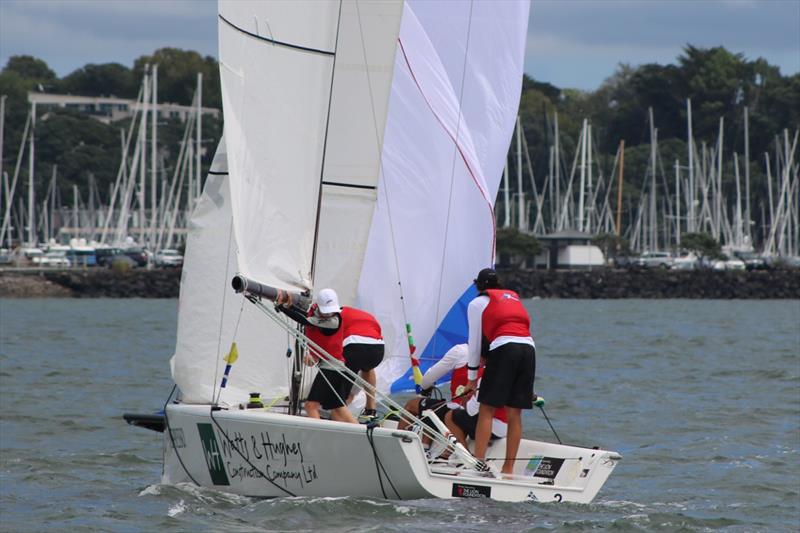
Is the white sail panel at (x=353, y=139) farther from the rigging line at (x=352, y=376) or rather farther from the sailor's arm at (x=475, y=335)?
the sailor's arm at (x=475, y=335)

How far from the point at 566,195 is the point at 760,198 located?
43.7ft

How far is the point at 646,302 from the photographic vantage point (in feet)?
186

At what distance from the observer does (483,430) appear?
9.77m

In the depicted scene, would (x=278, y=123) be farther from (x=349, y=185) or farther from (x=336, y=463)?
(x=336, y=463)

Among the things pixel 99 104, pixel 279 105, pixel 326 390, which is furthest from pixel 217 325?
pixel 99 104

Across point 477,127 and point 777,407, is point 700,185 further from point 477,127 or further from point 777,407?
point 477,127

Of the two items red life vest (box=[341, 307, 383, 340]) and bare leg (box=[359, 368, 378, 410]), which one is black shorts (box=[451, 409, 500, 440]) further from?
red life vest (box=[341, 307, 383, 340])

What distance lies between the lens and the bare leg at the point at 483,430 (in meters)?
9.77

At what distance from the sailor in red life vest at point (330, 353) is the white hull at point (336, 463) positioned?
0.36 m

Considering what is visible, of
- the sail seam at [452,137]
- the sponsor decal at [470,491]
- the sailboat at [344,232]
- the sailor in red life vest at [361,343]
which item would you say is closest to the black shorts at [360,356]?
the sailor in red life vest at [361,343]

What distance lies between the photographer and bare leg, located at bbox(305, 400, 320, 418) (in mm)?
9977

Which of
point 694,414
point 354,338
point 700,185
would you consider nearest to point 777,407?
point 694,414

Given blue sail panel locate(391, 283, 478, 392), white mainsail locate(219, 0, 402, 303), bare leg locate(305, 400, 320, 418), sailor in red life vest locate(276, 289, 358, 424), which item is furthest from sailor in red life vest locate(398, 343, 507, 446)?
white mainsail locate(219, 0, 402, 303)

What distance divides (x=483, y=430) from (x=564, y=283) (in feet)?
161
